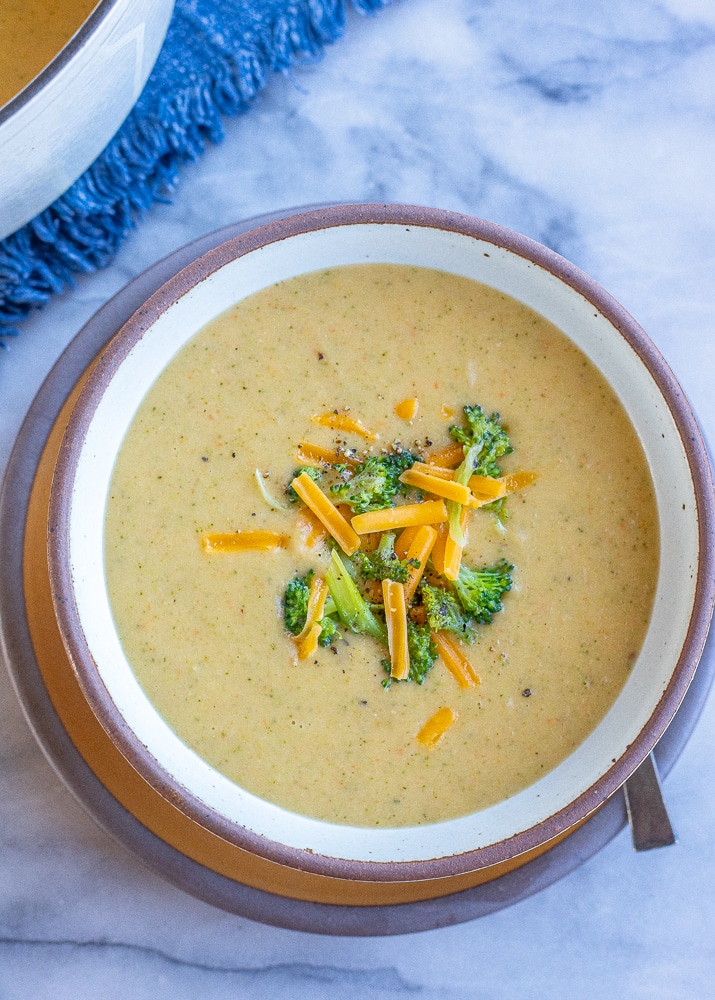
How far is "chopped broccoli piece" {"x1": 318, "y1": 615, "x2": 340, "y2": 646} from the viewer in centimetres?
193

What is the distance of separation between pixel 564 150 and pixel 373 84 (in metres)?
0.53

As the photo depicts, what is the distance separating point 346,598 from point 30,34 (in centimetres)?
154

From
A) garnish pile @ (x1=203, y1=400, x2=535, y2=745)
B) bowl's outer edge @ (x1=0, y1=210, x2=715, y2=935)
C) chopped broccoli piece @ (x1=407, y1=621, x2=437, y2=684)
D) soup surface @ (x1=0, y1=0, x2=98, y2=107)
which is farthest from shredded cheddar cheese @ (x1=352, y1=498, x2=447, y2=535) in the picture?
soup surface @ (x1=0, y1=0, x2=98, y2=107)

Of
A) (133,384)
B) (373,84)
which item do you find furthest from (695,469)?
(373,84)

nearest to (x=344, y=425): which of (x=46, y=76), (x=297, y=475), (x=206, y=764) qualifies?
(x=297, y=475)

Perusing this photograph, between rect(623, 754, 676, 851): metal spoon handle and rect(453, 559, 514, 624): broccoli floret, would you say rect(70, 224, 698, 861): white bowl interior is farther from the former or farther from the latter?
rect(453, 559, 514, 624): broccoli floret

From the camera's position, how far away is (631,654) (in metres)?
2.02

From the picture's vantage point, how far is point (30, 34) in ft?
7.32

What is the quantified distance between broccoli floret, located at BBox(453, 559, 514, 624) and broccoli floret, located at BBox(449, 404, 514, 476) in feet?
0.67

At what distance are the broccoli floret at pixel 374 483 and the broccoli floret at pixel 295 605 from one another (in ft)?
0.64

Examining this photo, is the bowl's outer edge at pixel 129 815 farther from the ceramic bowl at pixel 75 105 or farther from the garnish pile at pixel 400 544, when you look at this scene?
the garnish pile at pixel 400 544

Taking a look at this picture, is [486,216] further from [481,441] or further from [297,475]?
[297,475]

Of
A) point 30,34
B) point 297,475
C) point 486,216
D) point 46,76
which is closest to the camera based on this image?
point 46,76

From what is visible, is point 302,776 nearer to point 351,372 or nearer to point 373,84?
point 351,372
